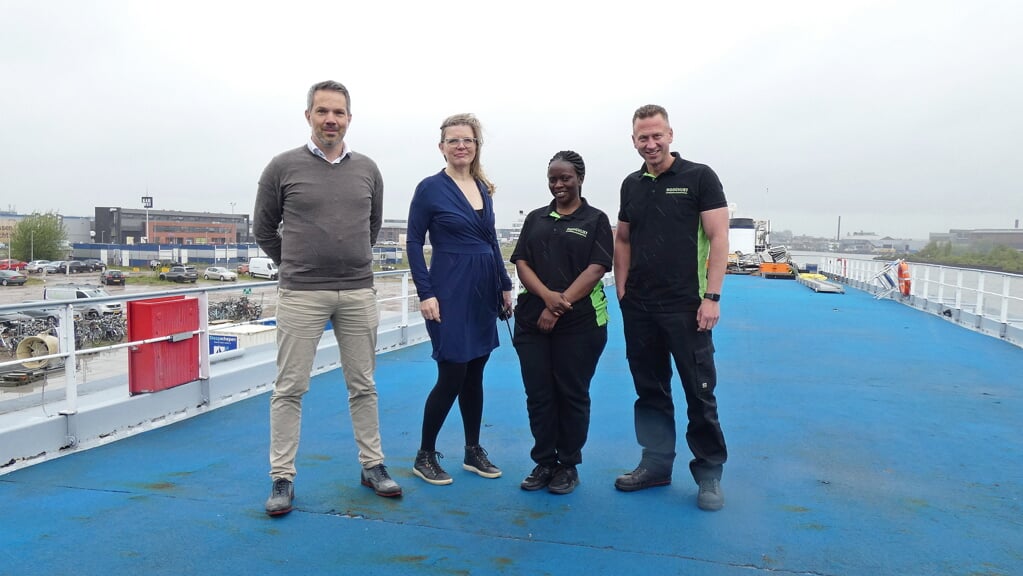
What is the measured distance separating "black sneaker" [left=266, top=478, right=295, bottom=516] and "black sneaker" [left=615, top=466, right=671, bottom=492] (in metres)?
1.36

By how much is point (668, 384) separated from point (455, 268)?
1.09m

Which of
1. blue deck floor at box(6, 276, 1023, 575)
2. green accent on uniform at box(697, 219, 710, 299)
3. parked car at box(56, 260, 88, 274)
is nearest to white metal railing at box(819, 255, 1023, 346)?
blue deck floor at box(6, 276, 1023, 575)

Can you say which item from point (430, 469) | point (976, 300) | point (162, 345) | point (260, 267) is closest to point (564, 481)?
point (430, 469)

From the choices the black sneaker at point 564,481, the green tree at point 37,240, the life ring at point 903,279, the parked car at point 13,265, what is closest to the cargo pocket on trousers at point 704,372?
the black sneaker at point 564,481

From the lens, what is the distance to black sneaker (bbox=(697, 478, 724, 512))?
8.61 feet

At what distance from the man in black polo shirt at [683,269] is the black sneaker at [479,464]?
1.92ft

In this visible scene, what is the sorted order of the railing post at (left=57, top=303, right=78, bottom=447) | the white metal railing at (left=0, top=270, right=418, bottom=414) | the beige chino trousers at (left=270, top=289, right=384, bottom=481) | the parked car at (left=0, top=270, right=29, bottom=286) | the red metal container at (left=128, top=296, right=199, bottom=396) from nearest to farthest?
the beige chino trousers at (left=270, top=289, right=384, bottom=481) → the white metal railing at (left=0, top=270, right=418, bottom=414) → the railing post at (left=57, top=303, right=78, bottom=447) → the red metal container at (left=128, top=296, right=199, bottom=396) → the parked car at (left=0, top=270, right=29, bottom=286)

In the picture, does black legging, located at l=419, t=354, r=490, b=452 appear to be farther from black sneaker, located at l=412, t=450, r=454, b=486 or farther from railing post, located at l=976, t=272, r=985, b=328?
railing post, located at l=976, t=272, r=985, b=328

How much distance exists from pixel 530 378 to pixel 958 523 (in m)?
1.73

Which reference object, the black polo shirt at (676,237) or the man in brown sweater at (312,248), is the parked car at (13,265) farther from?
the black polo shirt at (676,237)

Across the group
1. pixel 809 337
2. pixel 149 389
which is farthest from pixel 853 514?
pixel 809 337

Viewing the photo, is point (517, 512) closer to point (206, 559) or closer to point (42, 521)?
point (206, 559)

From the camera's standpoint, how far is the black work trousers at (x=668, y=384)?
2.68 metres

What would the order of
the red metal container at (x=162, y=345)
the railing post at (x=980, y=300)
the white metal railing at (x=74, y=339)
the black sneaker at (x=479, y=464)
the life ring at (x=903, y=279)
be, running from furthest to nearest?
1. the life ring at (x=903, y=279)
2. the railing post at (x=980, y=300)
3. the red metal container at (x=162, y=345)
4. the white metal railing at (x=74, y=339)
5. the black sneaker at (x=479, y=464)
